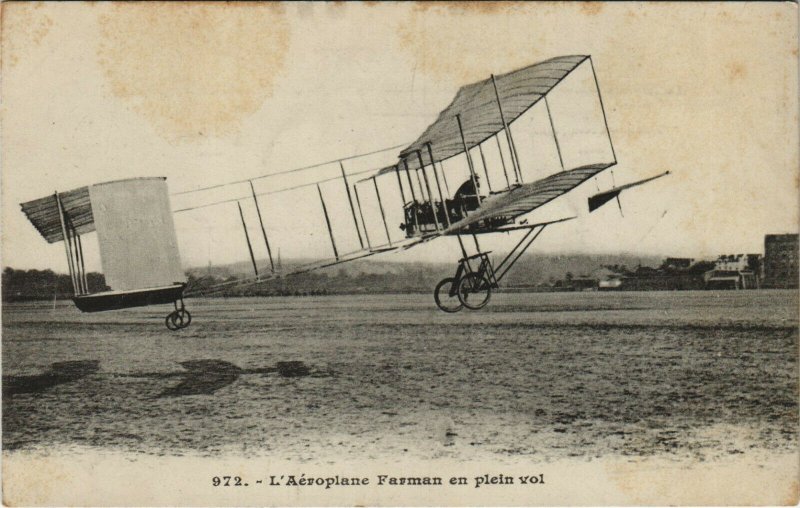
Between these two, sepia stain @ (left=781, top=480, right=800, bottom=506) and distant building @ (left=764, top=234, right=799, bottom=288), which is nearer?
sepia stain @ (left=781, top=480, right=800, bottom=506)

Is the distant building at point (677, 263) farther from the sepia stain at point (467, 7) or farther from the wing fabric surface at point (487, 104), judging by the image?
the sepia stain at point (467, 7)

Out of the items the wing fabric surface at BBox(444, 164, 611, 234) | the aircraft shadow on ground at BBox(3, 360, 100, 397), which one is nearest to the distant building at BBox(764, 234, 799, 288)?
the wing fabric surface at BBox(444, 164, 611, 234)

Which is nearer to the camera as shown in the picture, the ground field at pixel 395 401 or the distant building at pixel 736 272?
the ground field at pixel 395 401

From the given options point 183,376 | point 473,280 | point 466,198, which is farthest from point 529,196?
point 183,376

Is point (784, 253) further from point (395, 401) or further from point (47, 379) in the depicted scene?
point (47, 379)

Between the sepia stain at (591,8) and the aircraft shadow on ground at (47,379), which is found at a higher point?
the sepia stain at (591,8)

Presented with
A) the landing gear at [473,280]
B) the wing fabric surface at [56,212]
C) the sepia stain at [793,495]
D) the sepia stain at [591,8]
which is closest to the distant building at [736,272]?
the sepia stain at [793,495]

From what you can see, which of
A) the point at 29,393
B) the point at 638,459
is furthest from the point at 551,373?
the point at 29,393

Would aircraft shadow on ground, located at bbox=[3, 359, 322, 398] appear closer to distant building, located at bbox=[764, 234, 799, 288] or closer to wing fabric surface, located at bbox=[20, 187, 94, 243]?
wing fabric surface, located at bbox=[20, 187, 94, 243]

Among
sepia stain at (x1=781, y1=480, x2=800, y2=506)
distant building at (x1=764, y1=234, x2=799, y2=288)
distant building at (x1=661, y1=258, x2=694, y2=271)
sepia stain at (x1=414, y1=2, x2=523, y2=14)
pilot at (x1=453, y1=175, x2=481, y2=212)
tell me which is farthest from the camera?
distant building at (x1=661, y1=258, x2=694, y2=271)
